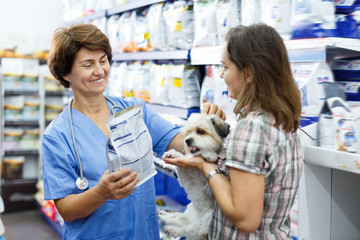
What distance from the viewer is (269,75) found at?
1.19 m

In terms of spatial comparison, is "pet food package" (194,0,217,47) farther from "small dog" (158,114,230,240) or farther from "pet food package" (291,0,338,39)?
"small dog" (158,114,230,240)

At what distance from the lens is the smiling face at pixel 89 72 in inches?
64.9

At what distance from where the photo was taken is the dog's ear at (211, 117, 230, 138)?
1.63 metres

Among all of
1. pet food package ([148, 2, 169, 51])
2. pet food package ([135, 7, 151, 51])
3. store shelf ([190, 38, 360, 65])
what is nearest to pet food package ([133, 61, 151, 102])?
pet food package ([135, 7, 151, 51])

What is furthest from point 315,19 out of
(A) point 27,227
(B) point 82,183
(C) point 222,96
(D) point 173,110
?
(A) point 27,227

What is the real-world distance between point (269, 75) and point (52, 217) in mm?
4434

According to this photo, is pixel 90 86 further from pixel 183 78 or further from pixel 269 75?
pixel 183 78

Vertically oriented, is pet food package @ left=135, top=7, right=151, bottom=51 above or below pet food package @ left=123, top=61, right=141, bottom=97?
above

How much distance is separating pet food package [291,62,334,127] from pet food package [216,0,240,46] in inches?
29.6

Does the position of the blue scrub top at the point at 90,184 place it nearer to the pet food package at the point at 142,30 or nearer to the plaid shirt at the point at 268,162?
the plaid shirt at the point at 268,162

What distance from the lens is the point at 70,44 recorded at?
162 centimetres

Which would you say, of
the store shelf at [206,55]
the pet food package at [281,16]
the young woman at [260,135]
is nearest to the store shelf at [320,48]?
the pet food package at [281,16]

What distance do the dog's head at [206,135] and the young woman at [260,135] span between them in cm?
36

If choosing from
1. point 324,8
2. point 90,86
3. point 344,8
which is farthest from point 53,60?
point 344,8
